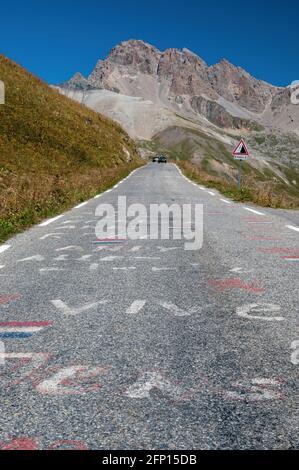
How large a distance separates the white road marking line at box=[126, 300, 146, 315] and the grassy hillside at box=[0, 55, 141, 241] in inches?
394

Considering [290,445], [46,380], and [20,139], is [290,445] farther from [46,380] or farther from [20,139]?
[20,139]

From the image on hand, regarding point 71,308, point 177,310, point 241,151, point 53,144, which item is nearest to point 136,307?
point 177,310

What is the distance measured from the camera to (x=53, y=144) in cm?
3881

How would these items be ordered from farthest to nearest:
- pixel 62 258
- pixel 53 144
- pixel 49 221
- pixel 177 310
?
pixel 53 144, pixel 49 221, pixel 62 258, pixel 177 310

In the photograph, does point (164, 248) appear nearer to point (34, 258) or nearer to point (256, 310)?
point (34, 258)

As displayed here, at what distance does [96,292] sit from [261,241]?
14.3ft

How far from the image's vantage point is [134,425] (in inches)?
101

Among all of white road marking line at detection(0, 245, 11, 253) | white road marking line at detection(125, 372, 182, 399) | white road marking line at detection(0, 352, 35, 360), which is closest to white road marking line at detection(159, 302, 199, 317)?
white road marking line at detection(125, 372, 182, 399)

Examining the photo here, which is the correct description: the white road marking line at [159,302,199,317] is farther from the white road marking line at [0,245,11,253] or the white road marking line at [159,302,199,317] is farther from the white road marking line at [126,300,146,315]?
the white road marking line at [0,245,11,253]

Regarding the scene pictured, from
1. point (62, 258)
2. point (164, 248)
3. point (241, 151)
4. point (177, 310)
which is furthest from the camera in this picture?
point (241, 151)

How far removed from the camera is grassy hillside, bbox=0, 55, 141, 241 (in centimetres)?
2073

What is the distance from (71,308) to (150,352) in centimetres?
135

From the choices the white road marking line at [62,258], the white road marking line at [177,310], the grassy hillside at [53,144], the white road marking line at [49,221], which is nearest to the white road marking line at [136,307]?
the white road marking line at [177,310]

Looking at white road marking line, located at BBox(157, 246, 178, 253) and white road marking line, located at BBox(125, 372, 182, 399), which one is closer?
white road marking line, located at BBox(125, 372, 182, 399)
